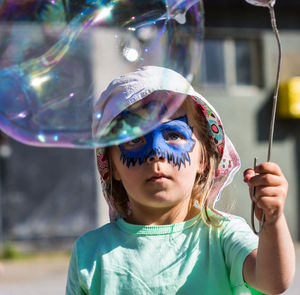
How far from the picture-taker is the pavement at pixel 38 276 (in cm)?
781

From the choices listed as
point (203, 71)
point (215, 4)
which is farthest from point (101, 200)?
point (215, 4)

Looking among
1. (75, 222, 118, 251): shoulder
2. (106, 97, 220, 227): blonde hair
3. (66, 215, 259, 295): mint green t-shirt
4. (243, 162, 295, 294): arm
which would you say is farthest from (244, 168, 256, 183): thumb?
(75, 222, 118, 251): shoulder

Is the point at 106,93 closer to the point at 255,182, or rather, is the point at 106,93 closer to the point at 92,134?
the point at 92,134

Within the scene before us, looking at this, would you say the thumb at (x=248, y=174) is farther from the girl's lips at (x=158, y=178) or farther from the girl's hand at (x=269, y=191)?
the girl's lips at (x=158, y=178)

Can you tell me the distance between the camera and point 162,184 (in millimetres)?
1830

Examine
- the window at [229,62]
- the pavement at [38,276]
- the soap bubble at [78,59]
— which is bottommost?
the pavement at [38,276]

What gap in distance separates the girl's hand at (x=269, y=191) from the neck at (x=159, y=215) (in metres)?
0.41

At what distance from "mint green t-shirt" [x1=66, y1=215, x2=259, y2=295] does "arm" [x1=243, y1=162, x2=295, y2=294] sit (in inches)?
5.2

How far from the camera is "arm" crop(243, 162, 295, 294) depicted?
1566 mm

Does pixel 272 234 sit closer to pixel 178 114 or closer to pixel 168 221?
pixel 168 221

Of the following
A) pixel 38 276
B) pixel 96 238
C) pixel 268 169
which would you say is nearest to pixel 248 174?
pixel 268 169

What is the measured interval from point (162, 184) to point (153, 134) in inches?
7.9

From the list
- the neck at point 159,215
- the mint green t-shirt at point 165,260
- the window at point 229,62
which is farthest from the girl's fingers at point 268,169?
the window at point 229,62

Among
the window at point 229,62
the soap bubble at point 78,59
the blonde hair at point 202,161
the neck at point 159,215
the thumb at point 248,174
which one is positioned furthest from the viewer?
the window at point 229,62
